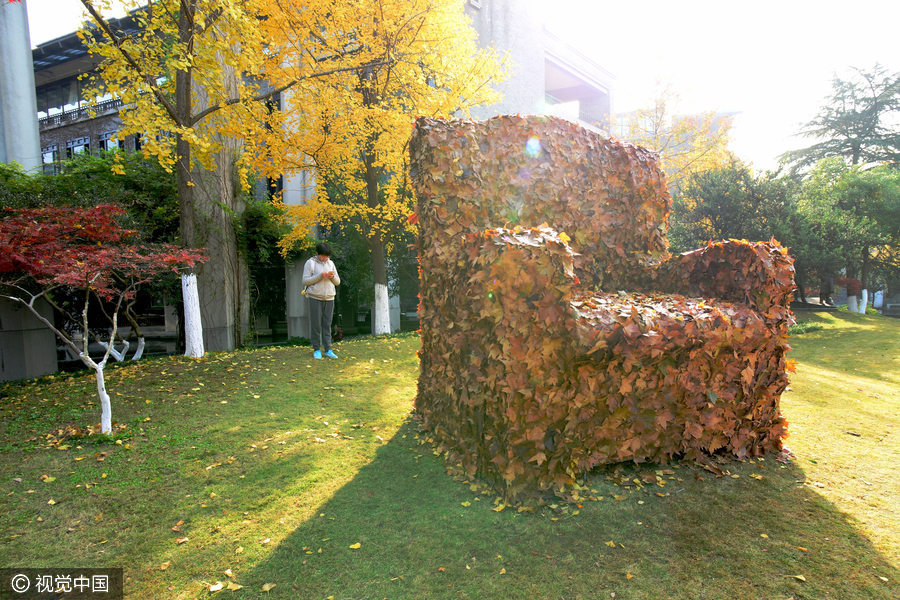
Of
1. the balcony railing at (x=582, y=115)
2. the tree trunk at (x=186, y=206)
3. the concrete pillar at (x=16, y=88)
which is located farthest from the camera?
the balcony railing at (x=582, y=115)

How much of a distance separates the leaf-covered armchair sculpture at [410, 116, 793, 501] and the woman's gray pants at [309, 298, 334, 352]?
3.03 m

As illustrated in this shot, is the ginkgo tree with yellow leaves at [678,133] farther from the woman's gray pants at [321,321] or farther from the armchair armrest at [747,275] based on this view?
the woman's gray pants at [321,321]

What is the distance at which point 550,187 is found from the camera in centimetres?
385

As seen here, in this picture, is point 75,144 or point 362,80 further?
point 75,144

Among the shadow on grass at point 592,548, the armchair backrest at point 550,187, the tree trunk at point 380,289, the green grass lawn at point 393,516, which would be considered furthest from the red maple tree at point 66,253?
the tree trunk at point 380,289

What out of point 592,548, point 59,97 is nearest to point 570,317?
point 592,548

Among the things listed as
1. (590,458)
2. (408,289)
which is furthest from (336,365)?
(408,289)

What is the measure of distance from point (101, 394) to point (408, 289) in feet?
35.0

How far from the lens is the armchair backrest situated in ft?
11.2

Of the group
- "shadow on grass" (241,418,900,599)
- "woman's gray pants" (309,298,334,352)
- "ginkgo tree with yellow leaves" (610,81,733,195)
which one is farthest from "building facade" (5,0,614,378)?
"shadow on grass" (241,418,900,599)

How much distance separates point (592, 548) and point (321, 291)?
5.04 m

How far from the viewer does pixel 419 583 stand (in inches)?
83.6

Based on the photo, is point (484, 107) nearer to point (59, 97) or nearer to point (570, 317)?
point (570, 317)

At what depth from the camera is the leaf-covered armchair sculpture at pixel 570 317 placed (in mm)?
2557
